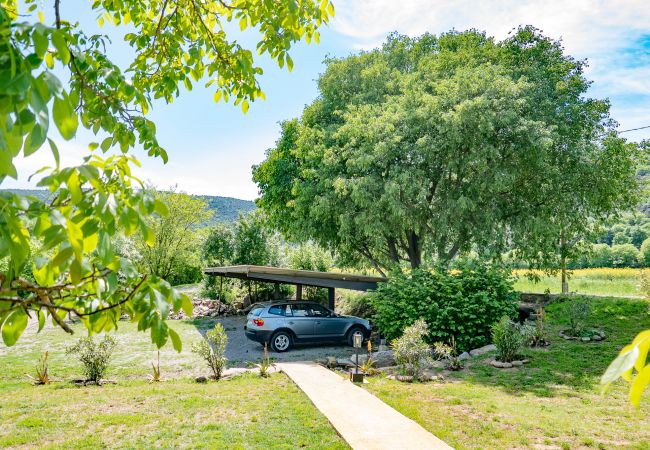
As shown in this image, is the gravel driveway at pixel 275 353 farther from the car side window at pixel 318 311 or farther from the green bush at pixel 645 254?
the green bush at pixel 645 254

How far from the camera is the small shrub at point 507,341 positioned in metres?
11.4

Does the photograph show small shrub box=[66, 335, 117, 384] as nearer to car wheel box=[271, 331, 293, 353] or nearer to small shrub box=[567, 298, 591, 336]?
car wheel box=[271, 331, 293, 353]

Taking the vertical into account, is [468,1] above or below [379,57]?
below

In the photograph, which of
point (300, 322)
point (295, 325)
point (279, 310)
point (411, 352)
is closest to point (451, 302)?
point (411, 352)

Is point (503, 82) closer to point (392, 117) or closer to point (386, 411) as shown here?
point (392, 117)

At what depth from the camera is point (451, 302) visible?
1380 cm

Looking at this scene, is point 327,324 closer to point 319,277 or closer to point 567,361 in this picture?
point 319,277

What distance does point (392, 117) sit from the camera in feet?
61.5

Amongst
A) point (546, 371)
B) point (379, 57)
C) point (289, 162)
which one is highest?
point (379, 57)

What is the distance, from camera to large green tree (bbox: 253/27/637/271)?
17.5 m

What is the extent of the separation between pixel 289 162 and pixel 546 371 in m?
16.1

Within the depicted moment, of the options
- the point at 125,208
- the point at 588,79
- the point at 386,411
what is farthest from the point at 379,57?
the point at 125,208

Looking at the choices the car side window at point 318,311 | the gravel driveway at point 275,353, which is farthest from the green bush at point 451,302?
the car side window at point 318,311

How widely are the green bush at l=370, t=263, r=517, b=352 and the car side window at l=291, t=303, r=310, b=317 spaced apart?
249 cm
